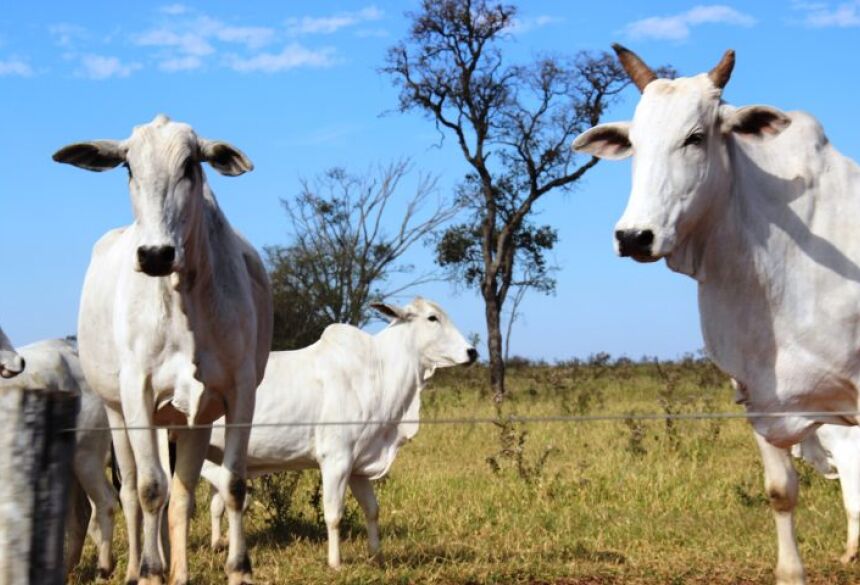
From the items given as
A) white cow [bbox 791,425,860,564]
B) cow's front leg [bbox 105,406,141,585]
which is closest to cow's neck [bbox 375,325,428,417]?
cow's front leg [bbox 105,406,141,585]

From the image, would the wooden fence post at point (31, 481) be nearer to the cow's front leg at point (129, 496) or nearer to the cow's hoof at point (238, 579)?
the cow's hoof at point (238, 579)

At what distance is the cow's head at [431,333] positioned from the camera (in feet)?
28.6

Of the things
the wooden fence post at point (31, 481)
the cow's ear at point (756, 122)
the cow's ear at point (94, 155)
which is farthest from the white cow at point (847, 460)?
the wooden fence post at point (31, 481)

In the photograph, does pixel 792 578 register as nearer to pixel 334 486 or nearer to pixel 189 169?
pixel 189 169

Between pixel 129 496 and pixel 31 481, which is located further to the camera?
pixel 129 496

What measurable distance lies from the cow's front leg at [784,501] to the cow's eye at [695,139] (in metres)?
1.19

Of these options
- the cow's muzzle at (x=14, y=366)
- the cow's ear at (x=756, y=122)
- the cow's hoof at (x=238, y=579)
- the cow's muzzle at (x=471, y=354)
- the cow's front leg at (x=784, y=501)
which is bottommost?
the cow's hoof at (x=238, y=579)

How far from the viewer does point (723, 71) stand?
4.64m

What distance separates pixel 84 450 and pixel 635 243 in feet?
12.4

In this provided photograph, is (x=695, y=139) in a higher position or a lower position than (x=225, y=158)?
lower

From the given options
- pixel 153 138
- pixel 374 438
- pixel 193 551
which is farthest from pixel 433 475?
pixel 153 138

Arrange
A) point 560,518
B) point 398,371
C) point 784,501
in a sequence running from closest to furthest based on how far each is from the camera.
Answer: point 784,501
point 560,518
point 398,371

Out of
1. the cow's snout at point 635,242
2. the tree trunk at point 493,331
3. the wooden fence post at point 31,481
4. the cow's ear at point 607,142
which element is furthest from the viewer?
the tree trunk at point 493,331

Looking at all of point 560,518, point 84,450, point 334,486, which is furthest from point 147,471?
point 560,518
